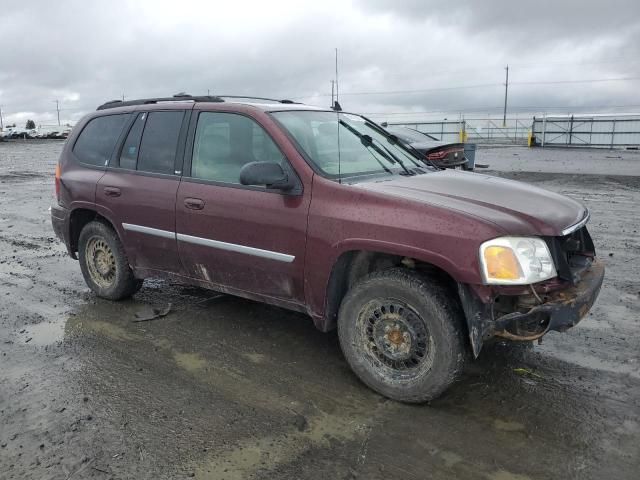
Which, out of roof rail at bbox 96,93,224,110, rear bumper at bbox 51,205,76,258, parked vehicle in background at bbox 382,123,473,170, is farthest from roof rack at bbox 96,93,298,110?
parked vehicle in background at bbox 382,123,473,170

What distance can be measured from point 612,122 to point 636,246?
2956cm

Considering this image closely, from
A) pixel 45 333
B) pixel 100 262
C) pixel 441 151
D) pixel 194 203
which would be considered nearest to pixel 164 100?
pixel 194 203

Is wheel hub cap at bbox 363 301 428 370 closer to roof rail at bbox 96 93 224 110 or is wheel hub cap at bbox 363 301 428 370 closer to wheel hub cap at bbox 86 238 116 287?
roof rail at bbox 96 93 224 110

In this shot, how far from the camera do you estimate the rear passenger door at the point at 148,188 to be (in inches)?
178

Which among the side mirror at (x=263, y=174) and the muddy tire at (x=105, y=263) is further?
the muddy tire at (x=105, y=263)

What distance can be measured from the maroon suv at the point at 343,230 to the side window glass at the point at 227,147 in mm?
12

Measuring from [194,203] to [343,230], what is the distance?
1.38 metres

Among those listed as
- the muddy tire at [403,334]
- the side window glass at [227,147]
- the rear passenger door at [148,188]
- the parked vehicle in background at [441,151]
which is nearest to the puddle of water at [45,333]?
the rear passenger door at [148,188]

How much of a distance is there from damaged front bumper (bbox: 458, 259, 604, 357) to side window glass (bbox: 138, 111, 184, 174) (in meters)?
2.67

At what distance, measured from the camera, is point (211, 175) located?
4.27 metres

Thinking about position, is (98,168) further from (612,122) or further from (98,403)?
(612,122)

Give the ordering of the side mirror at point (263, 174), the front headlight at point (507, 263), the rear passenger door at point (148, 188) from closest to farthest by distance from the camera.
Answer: the front headlight at point (507, 263) → the side mirror at point (263, 174) → the rear passenger door at point (148, 188)

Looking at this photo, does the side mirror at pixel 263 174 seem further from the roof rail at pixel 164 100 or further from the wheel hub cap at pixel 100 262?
the wheel hub cap at pixel 100 262

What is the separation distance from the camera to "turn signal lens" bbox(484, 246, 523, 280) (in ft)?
10.0
